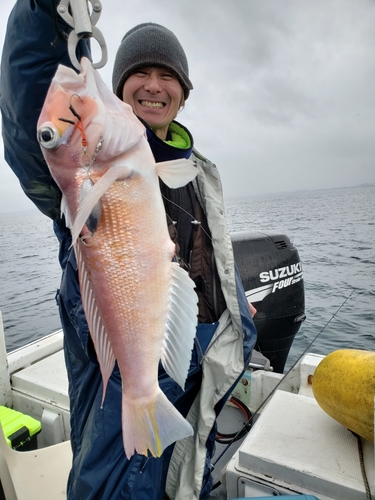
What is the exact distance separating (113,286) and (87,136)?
485 mm

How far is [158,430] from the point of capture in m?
1.37

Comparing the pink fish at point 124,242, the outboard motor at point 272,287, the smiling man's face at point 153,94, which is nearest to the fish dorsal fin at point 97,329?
the pink fish at point 124,242

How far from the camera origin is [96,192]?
108cm

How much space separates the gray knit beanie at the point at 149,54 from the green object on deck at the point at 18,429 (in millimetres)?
2615

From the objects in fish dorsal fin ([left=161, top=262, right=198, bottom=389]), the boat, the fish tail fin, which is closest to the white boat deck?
the boat

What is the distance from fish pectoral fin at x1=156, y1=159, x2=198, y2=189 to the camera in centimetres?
128

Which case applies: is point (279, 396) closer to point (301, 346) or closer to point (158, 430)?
point (158, 430)

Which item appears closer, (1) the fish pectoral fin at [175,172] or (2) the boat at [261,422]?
(1) the fish pectoral fin at [175,172]

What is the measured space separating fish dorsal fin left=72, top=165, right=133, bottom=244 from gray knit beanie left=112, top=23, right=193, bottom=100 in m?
1.02

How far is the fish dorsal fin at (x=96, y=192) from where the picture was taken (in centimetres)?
105

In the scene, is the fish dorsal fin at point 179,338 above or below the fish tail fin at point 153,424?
above

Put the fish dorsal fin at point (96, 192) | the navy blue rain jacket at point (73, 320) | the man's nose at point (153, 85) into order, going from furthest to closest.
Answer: the man's nose at point (153, 85)
the navy blue rain jacket at point (73, 320)
the fish dorsal fin at point (96, 192)

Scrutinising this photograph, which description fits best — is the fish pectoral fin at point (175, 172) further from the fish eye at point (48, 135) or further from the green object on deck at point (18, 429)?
the green object on deck at point (18, 429)

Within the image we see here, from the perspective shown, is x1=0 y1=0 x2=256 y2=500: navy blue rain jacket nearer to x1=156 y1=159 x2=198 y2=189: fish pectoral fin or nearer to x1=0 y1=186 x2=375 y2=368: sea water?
x1=156 y1=159 x2=198 y2=189: fish pectoral fin
